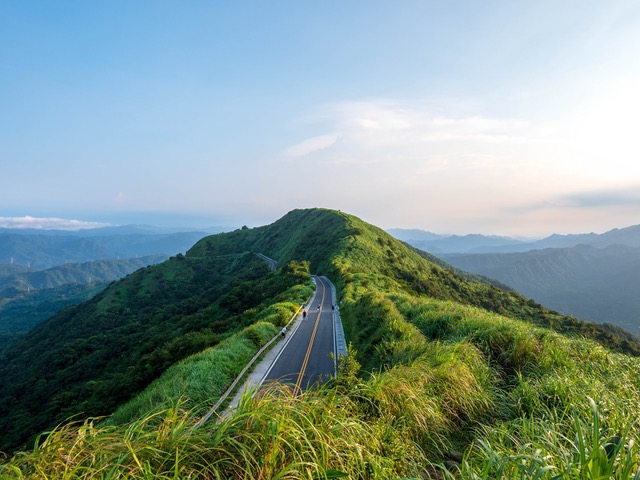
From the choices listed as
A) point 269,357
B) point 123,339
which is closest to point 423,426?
point 269,357

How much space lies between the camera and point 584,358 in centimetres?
878

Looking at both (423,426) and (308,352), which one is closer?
(423,426)

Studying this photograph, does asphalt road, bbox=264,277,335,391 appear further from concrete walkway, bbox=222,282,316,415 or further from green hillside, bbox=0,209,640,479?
green hillside, bbox=0,209,640,479

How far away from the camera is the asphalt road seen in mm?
19616

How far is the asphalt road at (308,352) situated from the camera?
19.6m

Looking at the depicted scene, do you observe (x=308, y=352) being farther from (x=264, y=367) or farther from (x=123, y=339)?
(x=123, y=339)

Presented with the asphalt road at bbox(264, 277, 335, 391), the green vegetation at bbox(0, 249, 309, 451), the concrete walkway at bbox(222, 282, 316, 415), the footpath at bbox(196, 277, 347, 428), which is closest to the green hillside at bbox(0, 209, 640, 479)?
the green vegetation at bbox(0, 249, 309, 451)

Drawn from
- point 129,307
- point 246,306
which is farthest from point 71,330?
point 246,306

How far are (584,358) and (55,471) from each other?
11.8 metres

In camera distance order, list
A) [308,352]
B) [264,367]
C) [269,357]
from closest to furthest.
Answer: [264,367], [269,357], [308,352]

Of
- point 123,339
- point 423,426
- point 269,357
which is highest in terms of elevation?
point 423,426

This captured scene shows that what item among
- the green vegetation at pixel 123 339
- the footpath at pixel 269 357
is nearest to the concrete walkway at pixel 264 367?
the footpath at pixel 269 357

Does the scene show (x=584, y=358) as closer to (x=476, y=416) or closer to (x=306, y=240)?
(x=476, y=416)

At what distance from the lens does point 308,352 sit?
80.9 feet
